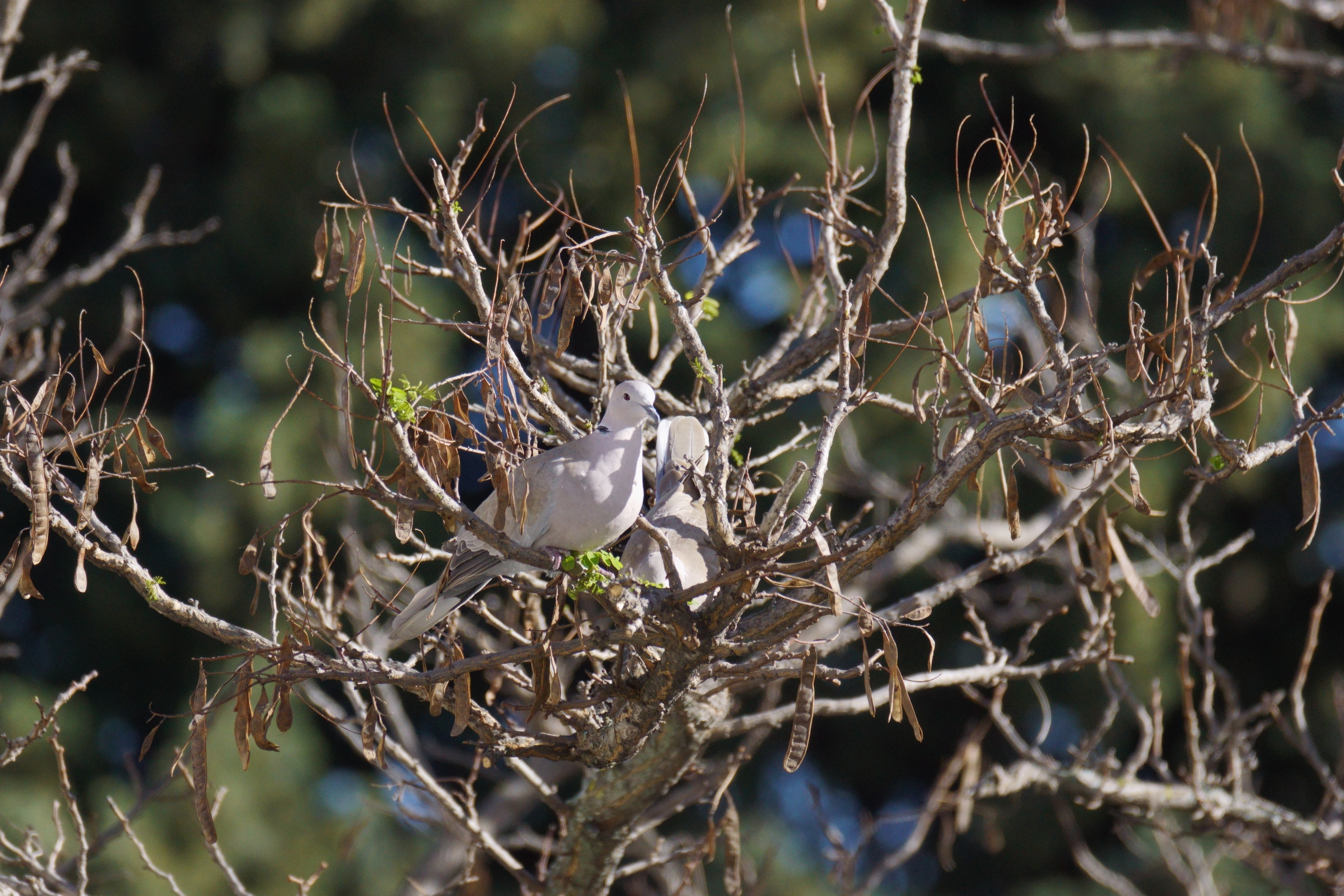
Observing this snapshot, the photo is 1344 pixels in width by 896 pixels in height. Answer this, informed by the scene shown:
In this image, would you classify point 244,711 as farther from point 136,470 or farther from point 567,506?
point 567,506

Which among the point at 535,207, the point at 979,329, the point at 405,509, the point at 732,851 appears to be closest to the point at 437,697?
the point at 405,509

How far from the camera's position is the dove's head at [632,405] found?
7.30 feet

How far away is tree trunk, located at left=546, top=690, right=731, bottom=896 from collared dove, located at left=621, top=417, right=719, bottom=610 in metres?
0.26

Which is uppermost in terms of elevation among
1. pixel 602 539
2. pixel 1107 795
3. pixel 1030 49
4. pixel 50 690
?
pixel 1030 49

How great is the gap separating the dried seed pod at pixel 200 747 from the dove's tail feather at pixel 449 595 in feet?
1.33

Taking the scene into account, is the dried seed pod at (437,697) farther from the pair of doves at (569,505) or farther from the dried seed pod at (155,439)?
the dried seed pod at (155,439)

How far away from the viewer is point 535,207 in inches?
269

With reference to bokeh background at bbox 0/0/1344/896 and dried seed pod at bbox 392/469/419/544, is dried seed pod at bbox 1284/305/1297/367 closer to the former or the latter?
dried seed pod at bbox 392/469/419/544

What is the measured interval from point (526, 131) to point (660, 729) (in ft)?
14.1

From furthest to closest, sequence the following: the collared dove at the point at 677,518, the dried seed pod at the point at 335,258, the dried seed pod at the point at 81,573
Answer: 1. the collared dove at the point at 677,518
2. the dried seed pod at the point at 335,258
3. the dried seed pod at the point at 81,573

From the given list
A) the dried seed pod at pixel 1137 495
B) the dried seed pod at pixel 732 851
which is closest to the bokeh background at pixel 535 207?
the dried seed pod at pixel 732 851

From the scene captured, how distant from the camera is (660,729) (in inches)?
Answer: 88.7

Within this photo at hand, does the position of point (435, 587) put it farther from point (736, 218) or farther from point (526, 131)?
point (736, 218)

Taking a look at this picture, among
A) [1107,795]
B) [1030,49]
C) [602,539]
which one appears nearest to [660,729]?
[602,539]
